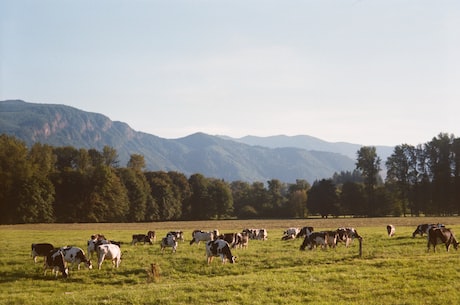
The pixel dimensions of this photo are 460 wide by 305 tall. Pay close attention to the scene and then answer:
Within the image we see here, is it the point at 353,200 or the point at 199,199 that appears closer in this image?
the point at 353,200

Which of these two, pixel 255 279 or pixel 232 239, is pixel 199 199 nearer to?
pixel 232 239

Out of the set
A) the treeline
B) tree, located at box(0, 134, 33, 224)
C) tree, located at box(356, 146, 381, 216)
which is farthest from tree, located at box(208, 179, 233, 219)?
tree, located at box(0, 134, 33, 224)

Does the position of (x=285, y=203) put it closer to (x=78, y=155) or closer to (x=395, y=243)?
(x=78, y=155)

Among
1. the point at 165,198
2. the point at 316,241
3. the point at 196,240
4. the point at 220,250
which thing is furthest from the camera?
the point at 165,198

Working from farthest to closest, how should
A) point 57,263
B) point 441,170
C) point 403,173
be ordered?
point 403,173
point 441,170
point 57,263

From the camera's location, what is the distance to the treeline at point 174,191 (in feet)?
281

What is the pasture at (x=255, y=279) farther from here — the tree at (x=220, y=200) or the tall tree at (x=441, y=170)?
the tree at (x=220, y=200)

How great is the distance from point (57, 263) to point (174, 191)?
99573mm

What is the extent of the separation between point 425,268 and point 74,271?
20637 mm

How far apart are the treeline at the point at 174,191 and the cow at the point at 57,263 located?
65885 mm

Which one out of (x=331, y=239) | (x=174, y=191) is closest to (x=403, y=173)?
(x=174, y=191)

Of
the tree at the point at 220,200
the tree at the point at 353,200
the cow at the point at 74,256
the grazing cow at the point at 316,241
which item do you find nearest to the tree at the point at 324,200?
the tree at the point at 353,200

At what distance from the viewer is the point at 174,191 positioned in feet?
408

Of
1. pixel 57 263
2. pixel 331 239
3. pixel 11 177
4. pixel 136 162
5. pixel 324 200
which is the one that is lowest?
pixel 57 263
